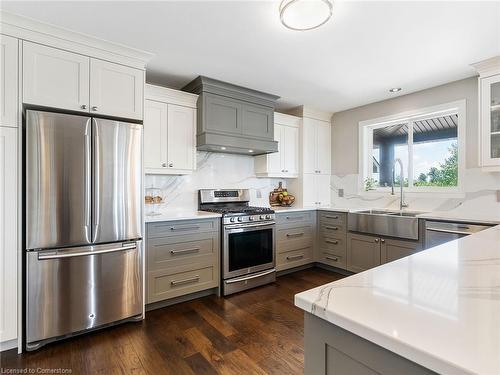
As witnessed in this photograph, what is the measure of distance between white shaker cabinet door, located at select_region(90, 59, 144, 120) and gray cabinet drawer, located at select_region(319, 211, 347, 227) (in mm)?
2683

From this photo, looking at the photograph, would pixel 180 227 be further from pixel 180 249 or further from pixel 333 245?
pixel 333 245

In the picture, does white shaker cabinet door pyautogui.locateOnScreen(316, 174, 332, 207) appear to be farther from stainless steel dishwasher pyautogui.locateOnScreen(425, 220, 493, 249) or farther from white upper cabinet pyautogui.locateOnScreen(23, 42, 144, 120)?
white upper cabinet pyautogui.locateOnScreen(23, 42, 144, 120)

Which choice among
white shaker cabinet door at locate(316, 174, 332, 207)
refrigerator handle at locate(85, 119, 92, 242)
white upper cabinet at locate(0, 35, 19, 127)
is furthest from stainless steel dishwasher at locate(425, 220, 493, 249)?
white upper cabinet at locate(0, 35, 19, 127)

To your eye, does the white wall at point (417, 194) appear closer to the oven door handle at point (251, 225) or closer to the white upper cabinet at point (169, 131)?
the oven door handle at point (251, 225)

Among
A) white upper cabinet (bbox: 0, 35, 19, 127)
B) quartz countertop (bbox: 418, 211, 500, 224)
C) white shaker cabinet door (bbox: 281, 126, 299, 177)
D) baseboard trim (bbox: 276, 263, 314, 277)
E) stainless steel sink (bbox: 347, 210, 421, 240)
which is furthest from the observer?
white shaker cabinet door (bbox: 281, 126, 299, 177)

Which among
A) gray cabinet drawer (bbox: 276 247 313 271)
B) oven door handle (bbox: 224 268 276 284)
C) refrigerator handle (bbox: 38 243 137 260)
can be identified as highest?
refrigerator handle (bbox: 38 243 137 260)

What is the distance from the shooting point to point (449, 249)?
1.25m

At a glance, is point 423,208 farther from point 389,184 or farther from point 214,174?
Result: point 214,174

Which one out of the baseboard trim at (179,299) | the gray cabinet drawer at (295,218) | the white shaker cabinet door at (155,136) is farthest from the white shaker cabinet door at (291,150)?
the baseboard trim at (179,299)

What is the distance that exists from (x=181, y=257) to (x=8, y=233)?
1352mm

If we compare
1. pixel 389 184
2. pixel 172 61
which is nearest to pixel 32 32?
pixel 172 61

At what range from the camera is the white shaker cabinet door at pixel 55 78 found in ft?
6.58

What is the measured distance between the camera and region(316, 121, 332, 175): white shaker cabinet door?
4.33 meters

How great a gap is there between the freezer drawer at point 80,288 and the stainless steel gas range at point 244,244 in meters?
0.93
